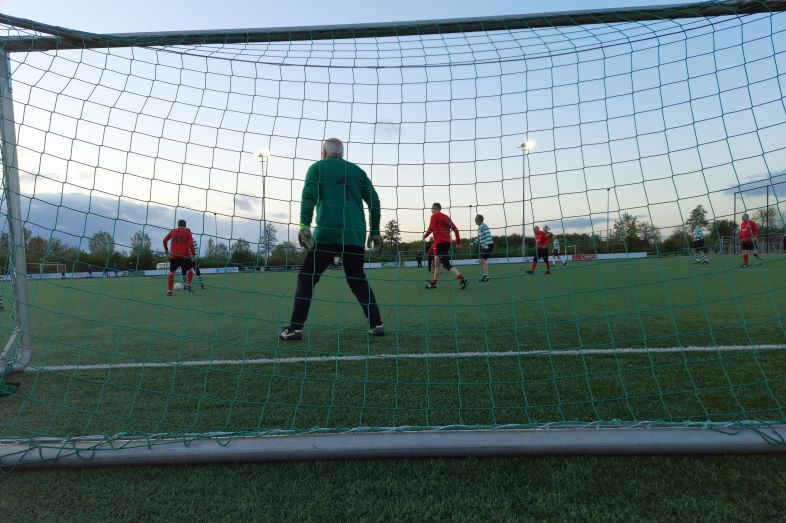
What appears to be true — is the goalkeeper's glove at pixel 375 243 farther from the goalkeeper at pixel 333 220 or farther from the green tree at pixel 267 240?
the green tree at pixel 267 240

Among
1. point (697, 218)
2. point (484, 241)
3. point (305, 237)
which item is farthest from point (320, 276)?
point (484, 241)

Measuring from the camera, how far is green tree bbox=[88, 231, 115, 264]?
2556 millimetres

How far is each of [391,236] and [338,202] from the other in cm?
57

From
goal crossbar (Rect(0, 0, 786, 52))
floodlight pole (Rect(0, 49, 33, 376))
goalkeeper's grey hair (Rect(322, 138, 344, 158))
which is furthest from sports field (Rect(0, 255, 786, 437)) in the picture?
goal crossbar (Rect(0, 0, 786, 52))

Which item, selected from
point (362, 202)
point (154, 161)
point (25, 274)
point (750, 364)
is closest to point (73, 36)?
point (154, 161)

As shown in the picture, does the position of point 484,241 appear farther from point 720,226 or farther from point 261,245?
point 261,245

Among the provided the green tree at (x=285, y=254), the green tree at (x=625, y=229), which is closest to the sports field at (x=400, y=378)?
the green tree at (x=285, y=254)

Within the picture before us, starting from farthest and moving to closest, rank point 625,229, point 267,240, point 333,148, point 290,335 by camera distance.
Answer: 1. point 290,335
2. point 333,148
3. point 267,240
4. point 625,229

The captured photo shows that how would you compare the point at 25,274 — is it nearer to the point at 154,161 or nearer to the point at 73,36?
the point at 154,161

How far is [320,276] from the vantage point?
147 inches

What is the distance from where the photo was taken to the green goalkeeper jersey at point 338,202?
3477 mm

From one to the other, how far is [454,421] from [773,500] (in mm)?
1138

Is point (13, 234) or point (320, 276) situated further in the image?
point (320, 276)

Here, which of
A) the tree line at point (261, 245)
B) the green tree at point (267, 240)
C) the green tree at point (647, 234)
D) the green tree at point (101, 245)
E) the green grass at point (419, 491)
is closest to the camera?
the green grass at point (419, 491)
